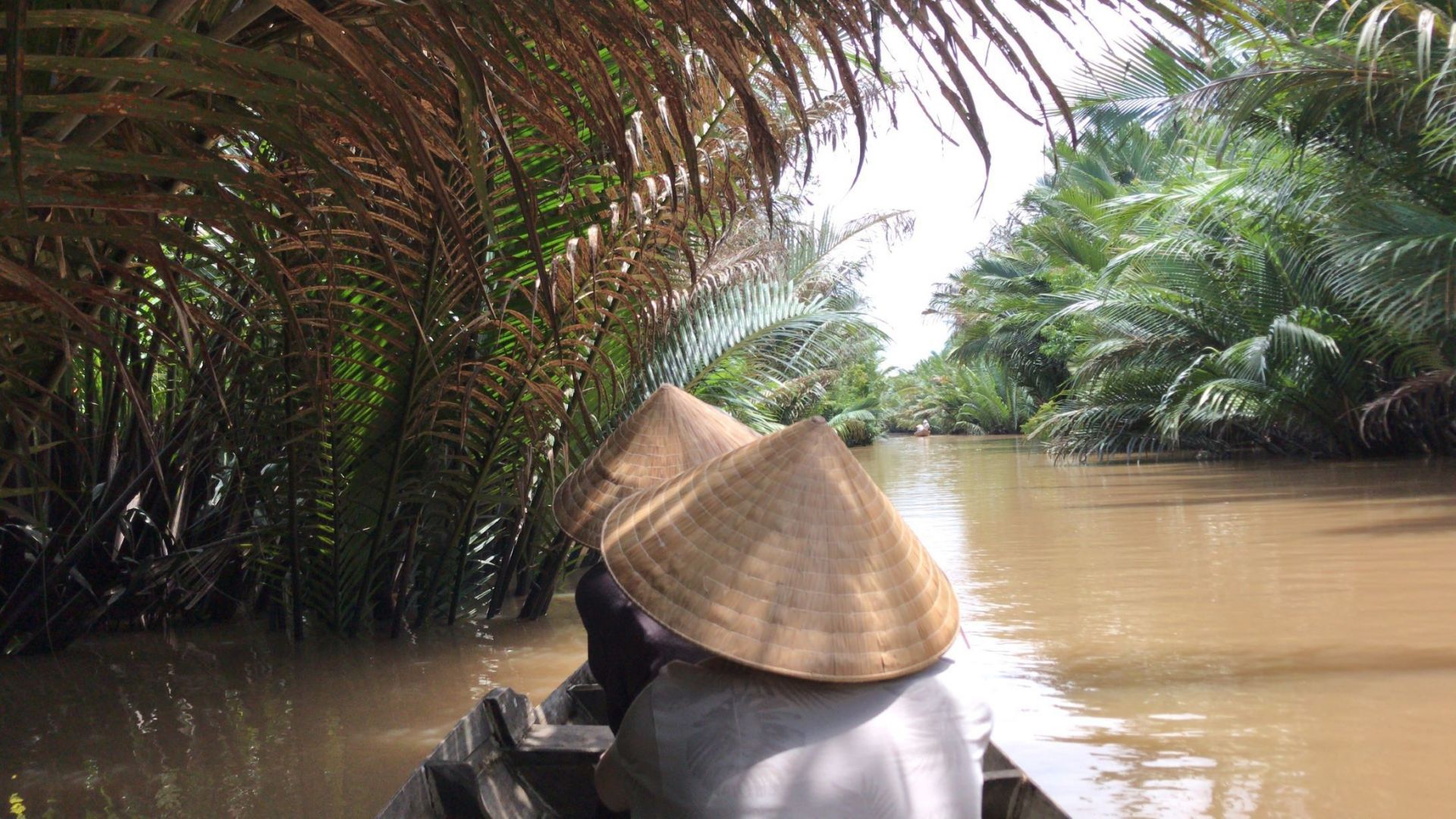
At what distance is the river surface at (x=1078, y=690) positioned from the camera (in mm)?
3967

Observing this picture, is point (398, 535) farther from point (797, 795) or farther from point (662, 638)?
point (797, 795)

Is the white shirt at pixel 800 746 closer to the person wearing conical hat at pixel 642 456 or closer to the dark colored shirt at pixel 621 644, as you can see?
the dark colored shirt at pixel 621 644

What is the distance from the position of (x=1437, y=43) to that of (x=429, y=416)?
985cm

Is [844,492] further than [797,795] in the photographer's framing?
Yes

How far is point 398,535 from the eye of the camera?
6.09 m

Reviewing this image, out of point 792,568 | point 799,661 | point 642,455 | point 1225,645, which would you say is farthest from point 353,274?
point 1225,645

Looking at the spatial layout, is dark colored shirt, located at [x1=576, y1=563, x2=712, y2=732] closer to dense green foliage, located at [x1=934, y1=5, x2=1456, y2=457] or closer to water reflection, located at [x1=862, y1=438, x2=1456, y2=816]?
water reflection, located at [x1=862, y1=438, x2=1456, y2=816]

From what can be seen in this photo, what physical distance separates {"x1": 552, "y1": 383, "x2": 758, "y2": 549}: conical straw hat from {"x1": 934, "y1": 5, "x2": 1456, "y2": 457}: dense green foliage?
6.02 m

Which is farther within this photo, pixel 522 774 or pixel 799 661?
pixel 522 774

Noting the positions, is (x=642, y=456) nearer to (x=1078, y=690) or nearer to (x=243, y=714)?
(x=1078, y=690)

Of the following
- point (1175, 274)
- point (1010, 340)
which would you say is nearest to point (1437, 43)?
point (1175, 274)

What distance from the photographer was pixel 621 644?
2520 millimetres

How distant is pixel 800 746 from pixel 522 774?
1.75 metres

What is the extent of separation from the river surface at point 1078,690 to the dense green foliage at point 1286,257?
3.67 metres
